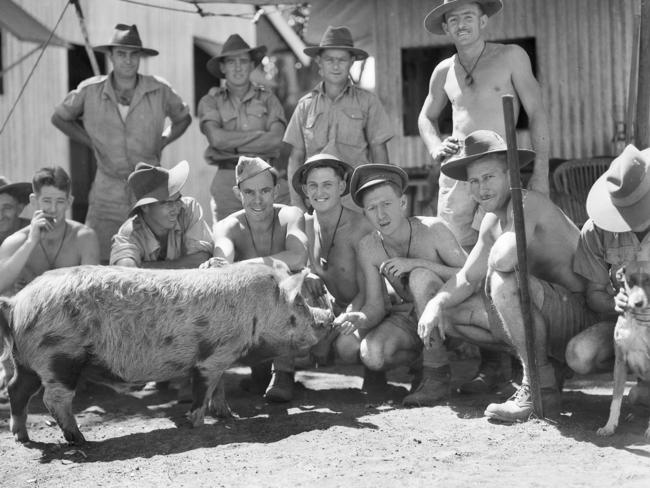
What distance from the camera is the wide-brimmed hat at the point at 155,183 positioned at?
19.2 feet

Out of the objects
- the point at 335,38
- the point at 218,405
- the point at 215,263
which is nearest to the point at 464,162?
the point at 215,263

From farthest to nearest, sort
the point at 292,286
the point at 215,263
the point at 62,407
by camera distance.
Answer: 1. the point at 215,263
2. the point at 292,286
3. the point at 62,407

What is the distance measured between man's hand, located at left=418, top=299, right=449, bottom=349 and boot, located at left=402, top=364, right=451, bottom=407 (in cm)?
32

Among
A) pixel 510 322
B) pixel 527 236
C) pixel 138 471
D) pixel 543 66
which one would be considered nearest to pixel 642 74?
pixel 527 236

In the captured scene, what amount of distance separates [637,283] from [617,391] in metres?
0.54

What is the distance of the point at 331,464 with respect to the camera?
4.16 metres

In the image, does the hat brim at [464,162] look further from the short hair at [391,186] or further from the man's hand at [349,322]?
the man's hand at [349,322]

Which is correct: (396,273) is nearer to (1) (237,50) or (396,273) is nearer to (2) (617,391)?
(2) (617,391)

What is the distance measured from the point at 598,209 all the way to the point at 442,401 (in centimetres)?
156

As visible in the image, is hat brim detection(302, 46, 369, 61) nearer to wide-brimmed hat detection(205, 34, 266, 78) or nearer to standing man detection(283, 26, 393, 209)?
standing man detection(283, 26, 393, 209)

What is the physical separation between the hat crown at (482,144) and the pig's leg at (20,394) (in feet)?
8.65

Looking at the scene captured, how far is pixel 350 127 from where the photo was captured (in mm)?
6852

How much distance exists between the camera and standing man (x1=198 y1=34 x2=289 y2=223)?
7.34 meters

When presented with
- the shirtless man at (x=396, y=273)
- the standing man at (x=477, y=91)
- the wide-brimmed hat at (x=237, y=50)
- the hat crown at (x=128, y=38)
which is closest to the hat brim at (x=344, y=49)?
the wide-brimmed hat at (x=237, y=50)
